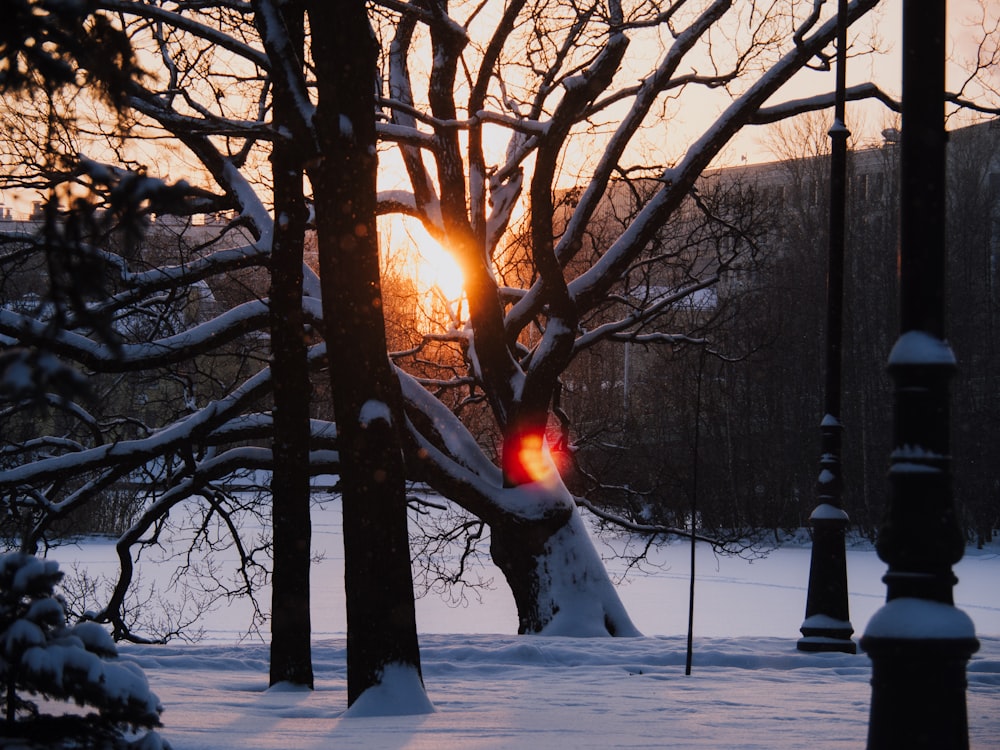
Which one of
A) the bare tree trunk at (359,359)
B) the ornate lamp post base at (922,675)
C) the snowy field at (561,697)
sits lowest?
the snowy field at (561,697)

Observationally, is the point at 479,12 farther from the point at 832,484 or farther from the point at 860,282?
the point at 860,282

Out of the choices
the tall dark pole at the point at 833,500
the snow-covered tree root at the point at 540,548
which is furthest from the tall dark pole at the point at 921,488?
the snow-covered tree root at the point at 540,548

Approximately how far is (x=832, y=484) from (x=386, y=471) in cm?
591

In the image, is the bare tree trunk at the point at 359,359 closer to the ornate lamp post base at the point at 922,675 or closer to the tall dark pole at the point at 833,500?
the ornate lamp post base at the point at 922,675

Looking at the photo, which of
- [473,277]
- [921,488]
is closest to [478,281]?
[473,277]

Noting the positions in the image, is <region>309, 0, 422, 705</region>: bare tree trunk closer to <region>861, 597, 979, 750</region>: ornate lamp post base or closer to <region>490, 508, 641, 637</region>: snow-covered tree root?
<region>861, 597, 979, 750</region>: ornate lamp post base

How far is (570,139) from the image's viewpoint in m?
15.5

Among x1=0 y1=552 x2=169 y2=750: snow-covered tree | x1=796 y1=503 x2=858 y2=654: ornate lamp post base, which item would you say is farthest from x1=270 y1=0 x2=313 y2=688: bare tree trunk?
x1=0 y1=552 x2=169 y2=750: snow-covered tree

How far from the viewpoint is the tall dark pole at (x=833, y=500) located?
37.2 feet

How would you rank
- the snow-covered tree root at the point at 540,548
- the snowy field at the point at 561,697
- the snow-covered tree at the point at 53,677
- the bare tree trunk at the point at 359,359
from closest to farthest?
the snow-covered tree at the point at 53,677 → the snowy field at the point at 561,697 → the bare tree trunk at the point at 359,359 → the snow-covered tree root at the point at 540,548

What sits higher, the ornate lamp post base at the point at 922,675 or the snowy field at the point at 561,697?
the ornate lamp post base at the point at 922,675

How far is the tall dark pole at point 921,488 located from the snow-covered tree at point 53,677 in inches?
102

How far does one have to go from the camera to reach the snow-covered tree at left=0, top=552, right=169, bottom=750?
3.58 m

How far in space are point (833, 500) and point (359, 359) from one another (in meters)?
6.12
